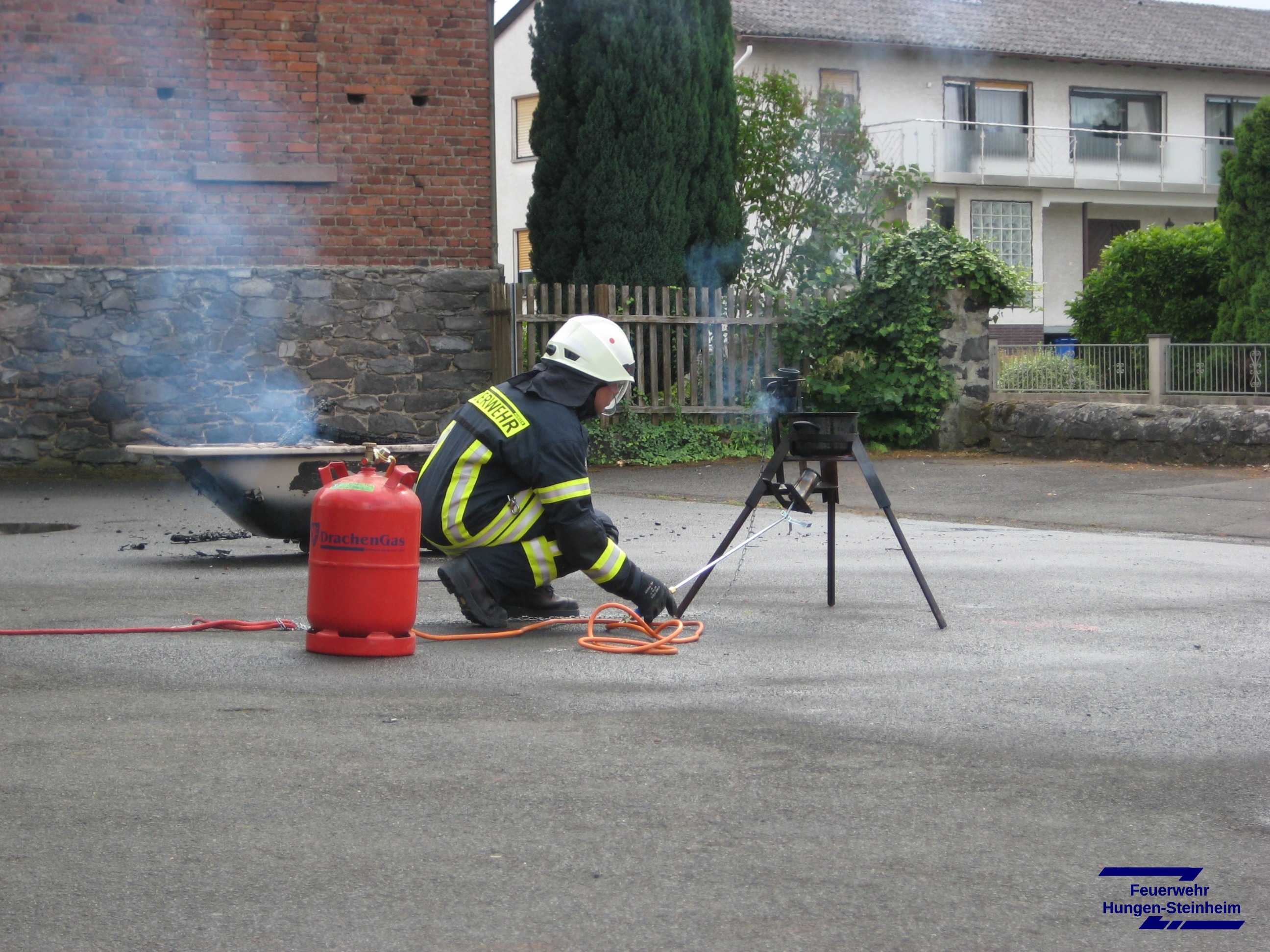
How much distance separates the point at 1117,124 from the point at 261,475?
32.9 m

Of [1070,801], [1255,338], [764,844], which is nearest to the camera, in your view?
[764,844]

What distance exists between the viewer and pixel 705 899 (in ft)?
10.2

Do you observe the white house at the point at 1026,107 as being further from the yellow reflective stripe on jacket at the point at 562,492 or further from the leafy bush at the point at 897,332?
the yellow reflective stripe on jacket at the point at 562,492

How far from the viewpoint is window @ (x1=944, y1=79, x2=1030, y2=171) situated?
3419 centimetres

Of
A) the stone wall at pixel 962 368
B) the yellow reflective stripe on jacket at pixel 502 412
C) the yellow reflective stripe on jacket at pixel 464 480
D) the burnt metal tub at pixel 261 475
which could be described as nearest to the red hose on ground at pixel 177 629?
the yellow reflective stripe on jacket at pixel 464 480

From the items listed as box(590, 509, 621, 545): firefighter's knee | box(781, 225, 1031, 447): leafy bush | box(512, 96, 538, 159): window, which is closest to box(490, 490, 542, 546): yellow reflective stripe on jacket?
box(590, 509, 621, 545): firefighter's knee

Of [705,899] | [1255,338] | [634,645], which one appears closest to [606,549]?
[634,645]

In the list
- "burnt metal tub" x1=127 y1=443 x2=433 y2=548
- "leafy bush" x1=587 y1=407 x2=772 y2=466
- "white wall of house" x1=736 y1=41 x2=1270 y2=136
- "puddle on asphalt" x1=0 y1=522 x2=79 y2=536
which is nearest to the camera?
"burnt metal tub" x1=127 y1=443 x2=433 y2=548

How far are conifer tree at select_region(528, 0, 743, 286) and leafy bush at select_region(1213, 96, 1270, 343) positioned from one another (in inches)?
389

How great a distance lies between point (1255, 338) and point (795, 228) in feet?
25.3

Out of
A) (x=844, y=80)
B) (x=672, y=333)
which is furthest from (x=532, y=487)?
(x=844, y=80)

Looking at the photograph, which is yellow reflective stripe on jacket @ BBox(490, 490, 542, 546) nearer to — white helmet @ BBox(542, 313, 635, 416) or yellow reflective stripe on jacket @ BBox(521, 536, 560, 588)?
yellow reflective stripe on jacket @ BBox(521, 536, 560, 588)

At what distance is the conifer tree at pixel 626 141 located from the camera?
16.3 metres

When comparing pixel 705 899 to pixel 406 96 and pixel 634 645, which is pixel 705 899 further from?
pixel 406 96
